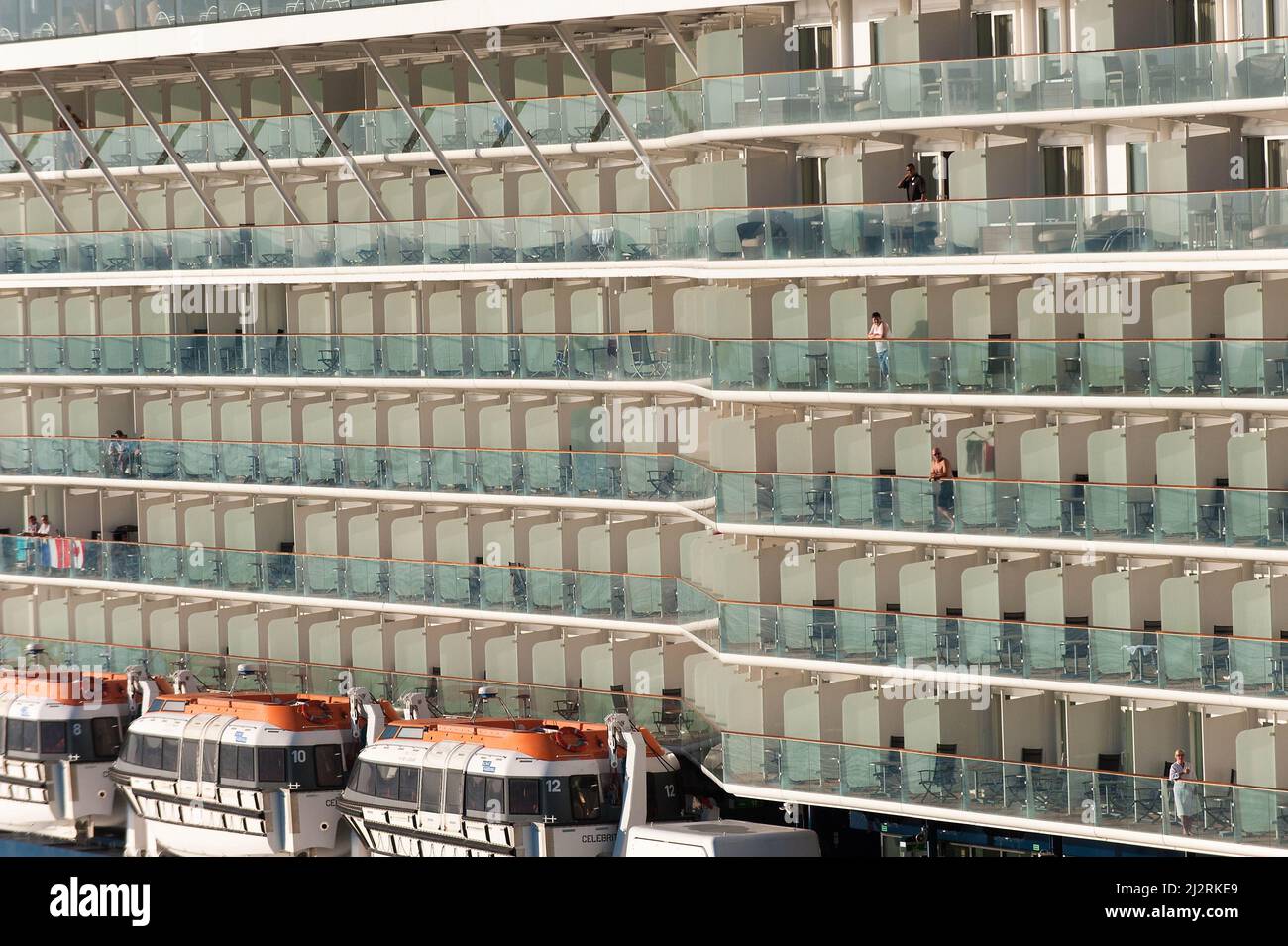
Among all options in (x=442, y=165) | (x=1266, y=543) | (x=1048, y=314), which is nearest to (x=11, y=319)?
(x=442, y=165)

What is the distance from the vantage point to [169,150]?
213ft

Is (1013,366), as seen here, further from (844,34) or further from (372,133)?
(372,133)

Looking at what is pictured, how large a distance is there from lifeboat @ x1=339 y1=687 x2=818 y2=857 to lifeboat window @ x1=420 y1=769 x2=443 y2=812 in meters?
0.02

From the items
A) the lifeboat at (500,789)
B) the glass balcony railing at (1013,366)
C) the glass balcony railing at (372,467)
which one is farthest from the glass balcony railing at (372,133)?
the lifeboat at (500,789)

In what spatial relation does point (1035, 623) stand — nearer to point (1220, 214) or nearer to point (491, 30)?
point (1220, 214)

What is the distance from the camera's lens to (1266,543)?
46.2 m

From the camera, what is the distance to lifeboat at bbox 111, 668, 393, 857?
5788 centimetres

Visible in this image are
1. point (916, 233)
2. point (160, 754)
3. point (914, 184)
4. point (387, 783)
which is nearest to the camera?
point (916, 233)

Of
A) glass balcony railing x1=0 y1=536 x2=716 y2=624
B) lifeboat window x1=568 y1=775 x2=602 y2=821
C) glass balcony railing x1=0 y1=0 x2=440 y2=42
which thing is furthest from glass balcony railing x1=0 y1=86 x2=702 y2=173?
lifeboat window x1=568 y1=775 x2=602 y2=821

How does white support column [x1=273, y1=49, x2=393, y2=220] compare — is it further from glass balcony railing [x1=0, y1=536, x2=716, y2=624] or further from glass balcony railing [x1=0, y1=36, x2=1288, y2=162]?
glass balcony railing [x1=0, y1=536, x2=716, y2=624]

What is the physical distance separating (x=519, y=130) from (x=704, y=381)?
25.4 feet

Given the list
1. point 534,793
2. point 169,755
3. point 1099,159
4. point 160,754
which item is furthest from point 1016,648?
point 160,754

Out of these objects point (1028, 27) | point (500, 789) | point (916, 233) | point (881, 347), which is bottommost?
point (500, 789)
